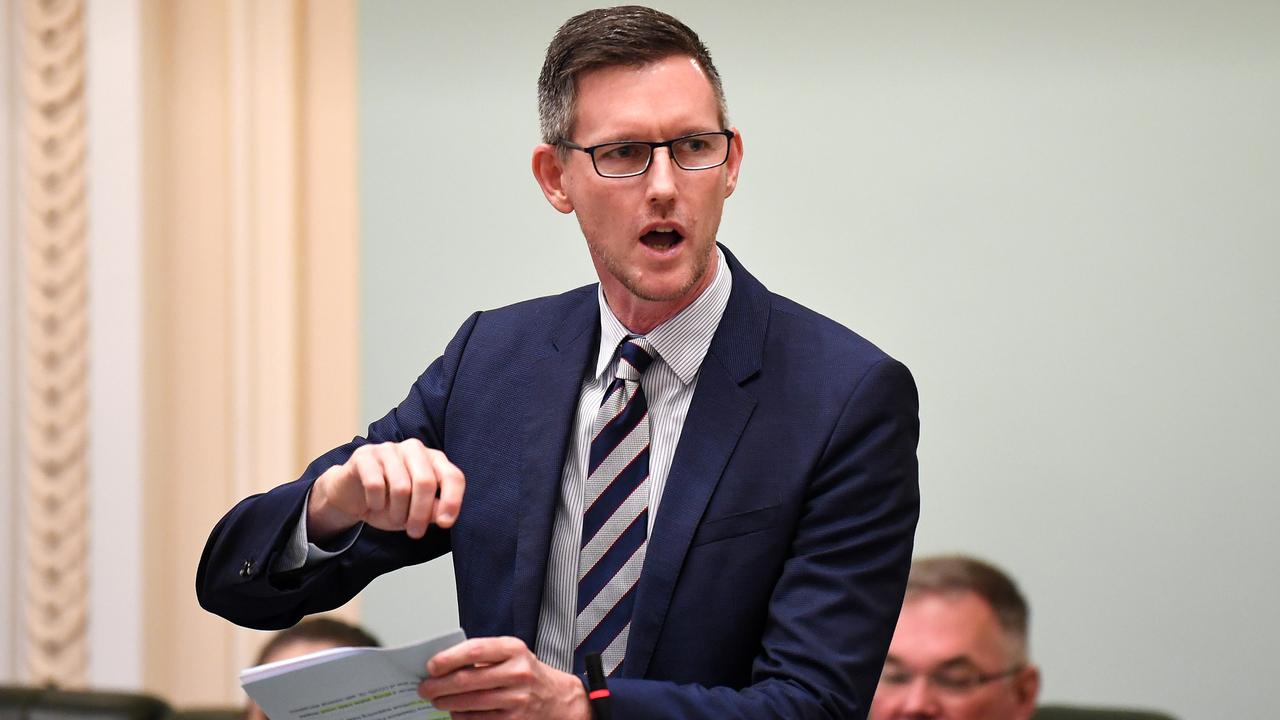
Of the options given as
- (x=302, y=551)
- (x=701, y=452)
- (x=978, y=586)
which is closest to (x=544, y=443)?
(x=701, y=452)

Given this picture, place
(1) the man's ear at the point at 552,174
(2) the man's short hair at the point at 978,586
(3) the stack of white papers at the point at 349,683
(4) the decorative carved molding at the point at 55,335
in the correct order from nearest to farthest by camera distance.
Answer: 1. (3) the stack of white papers at the point at 349,683
2. (1) the man's ear at the point at 552,174
3. (2) the man's short hair at the point at 978,586
4. (4) the decorative carved molding at the point at 55,335

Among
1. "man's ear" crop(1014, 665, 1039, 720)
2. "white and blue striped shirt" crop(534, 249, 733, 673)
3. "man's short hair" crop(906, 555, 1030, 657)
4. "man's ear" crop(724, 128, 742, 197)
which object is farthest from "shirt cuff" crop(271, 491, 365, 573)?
"man's ear" crop(1014, 665, 1039, 720)

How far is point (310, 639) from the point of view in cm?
282

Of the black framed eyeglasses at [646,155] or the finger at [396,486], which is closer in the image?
the finger at [396,486]

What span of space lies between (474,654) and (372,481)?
0.20 meters

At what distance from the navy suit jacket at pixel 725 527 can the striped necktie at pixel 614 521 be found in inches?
1.6

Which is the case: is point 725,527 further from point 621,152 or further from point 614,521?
point 621,152

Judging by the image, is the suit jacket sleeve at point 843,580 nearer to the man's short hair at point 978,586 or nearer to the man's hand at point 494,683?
the man's hand at point 494,683

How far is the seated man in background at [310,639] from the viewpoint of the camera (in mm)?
2809

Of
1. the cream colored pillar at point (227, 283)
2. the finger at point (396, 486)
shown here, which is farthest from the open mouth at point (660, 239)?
the cream colored pillar at point (227, 283)

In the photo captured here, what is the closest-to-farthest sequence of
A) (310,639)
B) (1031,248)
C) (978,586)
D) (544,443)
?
(544,443)
(978,586)
(310,639)
(1031,248)

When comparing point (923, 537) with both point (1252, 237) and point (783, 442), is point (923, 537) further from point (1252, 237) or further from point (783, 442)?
Answer: point (783, 442)

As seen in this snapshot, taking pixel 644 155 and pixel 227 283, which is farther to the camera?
pixel 227 283

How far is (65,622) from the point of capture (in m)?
3.50
